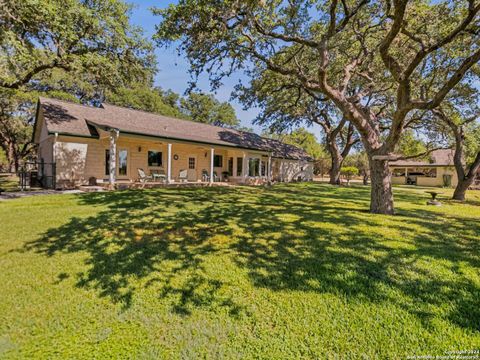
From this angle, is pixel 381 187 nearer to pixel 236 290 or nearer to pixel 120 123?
pixel 236 290

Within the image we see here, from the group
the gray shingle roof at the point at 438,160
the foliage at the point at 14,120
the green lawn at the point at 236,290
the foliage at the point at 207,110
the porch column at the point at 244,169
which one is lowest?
the green lawn at the point at 236,290

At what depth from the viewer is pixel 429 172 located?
2988cm

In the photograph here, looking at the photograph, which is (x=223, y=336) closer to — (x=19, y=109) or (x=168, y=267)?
(x=168, y=267)

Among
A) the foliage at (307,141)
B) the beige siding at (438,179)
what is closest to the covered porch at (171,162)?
the beige siding at (438,179)

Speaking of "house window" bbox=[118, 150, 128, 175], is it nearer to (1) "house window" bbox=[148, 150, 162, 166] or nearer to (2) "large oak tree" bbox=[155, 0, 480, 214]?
(1) "house window" bbox=[148, 150, 162, 166]

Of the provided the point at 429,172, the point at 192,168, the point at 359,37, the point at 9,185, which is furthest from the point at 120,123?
the point at 429,172

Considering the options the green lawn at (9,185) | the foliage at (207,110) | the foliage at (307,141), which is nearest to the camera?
the green lawn at (9,185)

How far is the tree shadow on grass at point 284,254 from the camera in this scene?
3.22m

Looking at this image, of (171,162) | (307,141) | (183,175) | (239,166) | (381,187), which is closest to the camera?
(381,187)

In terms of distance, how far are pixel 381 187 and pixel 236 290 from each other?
654cm

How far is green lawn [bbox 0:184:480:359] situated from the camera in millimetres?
2498

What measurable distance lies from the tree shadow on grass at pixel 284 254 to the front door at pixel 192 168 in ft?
32.8

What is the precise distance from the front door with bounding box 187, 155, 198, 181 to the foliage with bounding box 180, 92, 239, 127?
25386mm

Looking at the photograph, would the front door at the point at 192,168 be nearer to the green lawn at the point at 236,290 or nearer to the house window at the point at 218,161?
the house window at the point at 218,161
